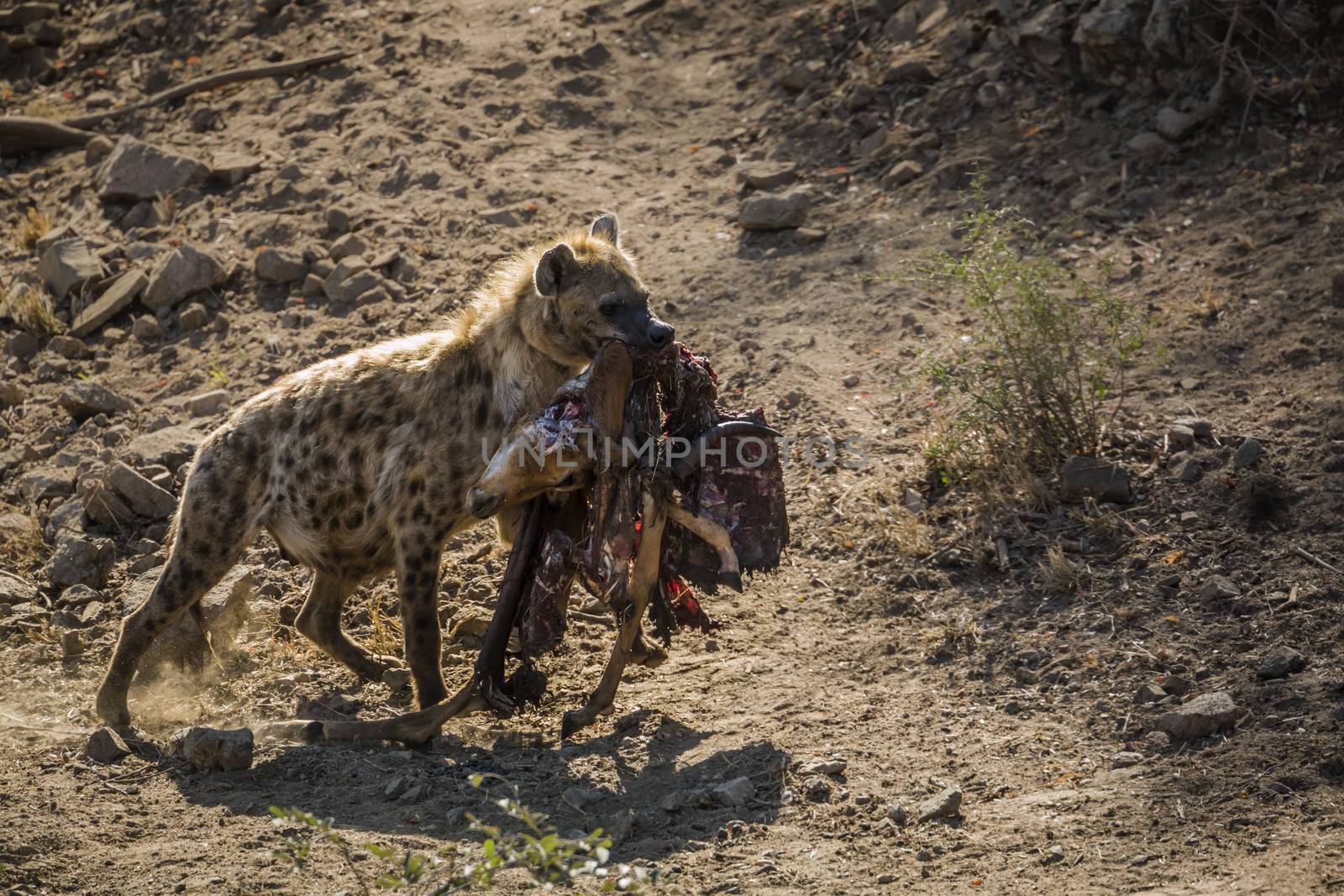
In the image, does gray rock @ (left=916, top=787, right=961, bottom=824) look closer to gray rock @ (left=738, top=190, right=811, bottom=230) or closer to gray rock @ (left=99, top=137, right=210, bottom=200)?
gray rock @ (left=738, top=190, right=811, bottom=230)

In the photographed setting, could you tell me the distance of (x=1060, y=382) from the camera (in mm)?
6203

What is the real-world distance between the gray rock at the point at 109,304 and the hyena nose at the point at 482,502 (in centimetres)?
469

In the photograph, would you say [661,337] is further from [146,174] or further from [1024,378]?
[146,174]

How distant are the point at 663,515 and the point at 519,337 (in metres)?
1.05

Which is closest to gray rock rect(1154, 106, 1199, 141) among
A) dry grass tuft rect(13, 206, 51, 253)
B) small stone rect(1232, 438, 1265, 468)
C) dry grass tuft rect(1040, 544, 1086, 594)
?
small stone rect(1232, 438, 1265, 468)

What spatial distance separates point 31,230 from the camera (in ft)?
30.4

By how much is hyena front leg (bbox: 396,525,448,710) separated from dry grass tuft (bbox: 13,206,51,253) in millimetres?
5422

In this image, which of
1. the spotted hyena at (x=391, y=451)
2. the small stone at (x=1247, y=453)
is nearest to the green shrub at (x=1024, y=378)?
the small stone at (x=1247, y=453)

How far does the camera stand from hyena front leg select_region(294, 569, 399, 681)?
581 centimetres

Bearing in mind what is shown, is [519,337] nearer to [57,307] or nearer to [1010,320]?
[1010,320]

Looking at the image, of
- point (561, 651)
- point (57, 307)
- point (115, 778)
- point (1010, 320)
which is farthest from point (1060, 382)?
point (57, 307)

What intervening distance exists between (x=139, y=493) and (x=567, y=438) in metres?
3.12

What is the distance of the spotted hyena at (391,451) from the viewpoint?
5293mm

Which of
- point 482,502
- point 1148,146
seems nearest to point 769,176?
point 1148,146
